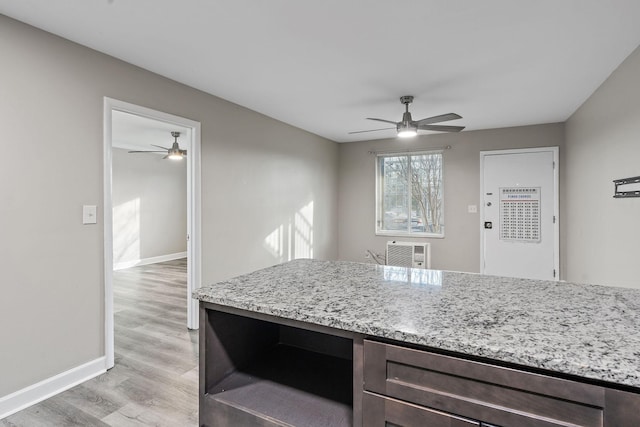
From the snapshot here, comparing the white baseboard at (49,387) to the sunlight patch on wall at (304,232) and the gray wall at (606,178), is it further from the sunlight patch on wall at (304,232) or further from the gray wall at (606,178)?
the gray wall at (606,178)

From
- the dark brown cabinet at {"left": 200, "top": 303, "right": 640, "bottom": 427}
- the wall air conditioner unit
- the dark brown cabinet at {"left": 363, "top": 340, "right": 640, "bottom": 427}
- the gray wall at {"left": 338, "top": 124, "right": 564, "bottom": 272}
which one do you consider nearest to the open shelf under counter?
the dark brown cabinet at {"left": 200, "top": 303, "right": 640, "bottom": 427}

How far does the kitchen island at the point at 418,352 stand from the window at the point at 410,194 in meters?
4.30

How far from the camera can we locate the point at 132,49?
97.6 inches

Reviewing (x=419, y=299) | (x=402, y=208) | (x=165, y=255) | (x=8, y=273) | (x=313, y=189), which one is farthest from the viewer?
(x=165, y=255)

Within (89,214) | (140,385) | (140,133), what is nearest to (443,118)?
(89,214)

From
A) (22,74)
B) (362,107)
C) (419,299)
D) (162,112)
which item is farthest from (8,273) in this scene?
(362,107)

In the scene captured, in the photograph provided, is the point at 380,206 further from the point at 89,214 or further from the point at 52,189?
the point at 52,189

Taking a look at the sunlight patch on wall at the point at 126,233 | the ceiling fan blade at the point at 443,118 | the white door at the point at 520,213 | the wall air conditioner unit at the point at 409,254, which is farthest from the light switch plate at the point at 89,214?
the white door at the point at 520,213

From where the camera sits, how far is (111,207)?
2576 mm

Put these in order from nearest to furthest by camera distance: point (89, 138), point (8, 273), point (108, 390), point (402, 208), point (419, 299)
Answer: point (419, 299) → point (8, 273) → point (108, 390) → point (89, 138) → point (402, 208)

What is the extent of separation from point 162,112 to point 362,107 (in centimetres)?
219

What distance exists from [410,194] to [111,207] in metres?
4.53

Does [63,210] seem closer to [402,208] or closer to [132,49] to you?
[132,49]

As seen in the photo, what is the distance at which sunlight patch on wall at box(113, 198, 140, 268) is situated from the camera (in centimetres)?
627
